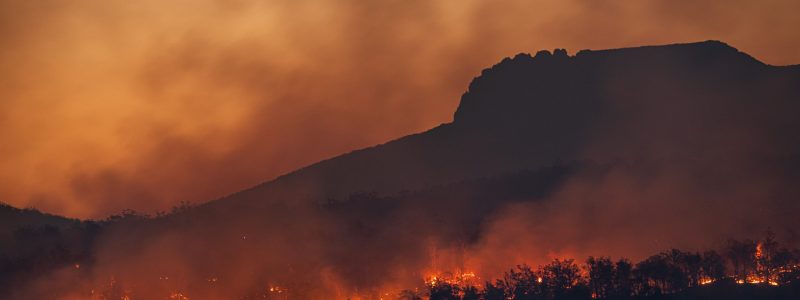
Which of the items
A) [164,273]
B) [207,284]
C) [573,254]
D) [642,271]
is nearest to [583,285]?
[642,271]

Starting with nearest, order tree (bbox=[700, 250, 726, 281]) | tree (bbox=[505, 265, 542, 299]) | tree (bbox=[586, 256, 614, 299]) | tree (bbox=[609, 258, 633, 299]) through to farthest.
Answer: tree (bbox=[609, 258, 633, 299])
tree (bbox=[586, 256, 614, 299])
tree (bbox=[505, 265, 542, 299])
tree (bbox=[700, 250, 726, 281])

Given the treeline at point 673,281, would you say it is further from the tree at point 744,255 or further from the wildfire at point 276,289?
the wildfire at point 276,289

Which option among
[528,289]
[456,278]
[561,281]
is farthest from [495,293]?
[456,278]

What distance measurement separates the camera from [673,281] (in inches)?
5389

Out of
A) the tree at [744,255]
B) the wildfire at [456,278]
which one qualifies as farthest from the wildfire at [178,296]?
the tree at [744,255]

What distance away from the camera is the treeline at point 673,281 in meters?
126

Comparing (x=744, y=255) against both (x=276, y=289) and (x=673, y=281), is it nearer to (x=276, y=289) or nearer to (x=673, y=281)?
(x=673, y=281)

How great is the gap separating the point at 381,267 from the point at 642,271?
66609 mm

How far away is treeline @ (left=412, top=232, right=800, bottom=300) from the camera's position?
125812 mm

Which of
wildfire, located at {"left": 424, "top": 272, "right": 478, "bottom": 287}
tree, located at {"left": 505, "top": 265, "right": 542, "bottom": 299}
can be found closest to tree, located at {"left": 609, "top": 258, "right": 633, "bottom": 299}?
tree, located at {"left": 505, "top": 265, "right": 542, "bottom": 299}

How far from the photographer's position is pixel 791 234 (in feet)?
621

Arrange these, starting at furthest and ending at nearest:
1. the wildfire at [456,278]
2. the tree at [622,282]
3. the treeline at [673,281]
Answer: the wildfire at [456,278], the tree at [622,282], the treeline at [673,281]

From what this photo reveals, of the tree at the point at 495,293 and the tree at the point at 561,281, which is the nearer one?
the tree at the point at 561,281

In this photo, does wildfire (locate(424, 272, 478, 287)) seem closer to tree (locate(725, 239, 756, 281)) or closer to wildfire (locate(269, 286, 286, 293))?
wildfire (locate(269, 286, 286, 293))
